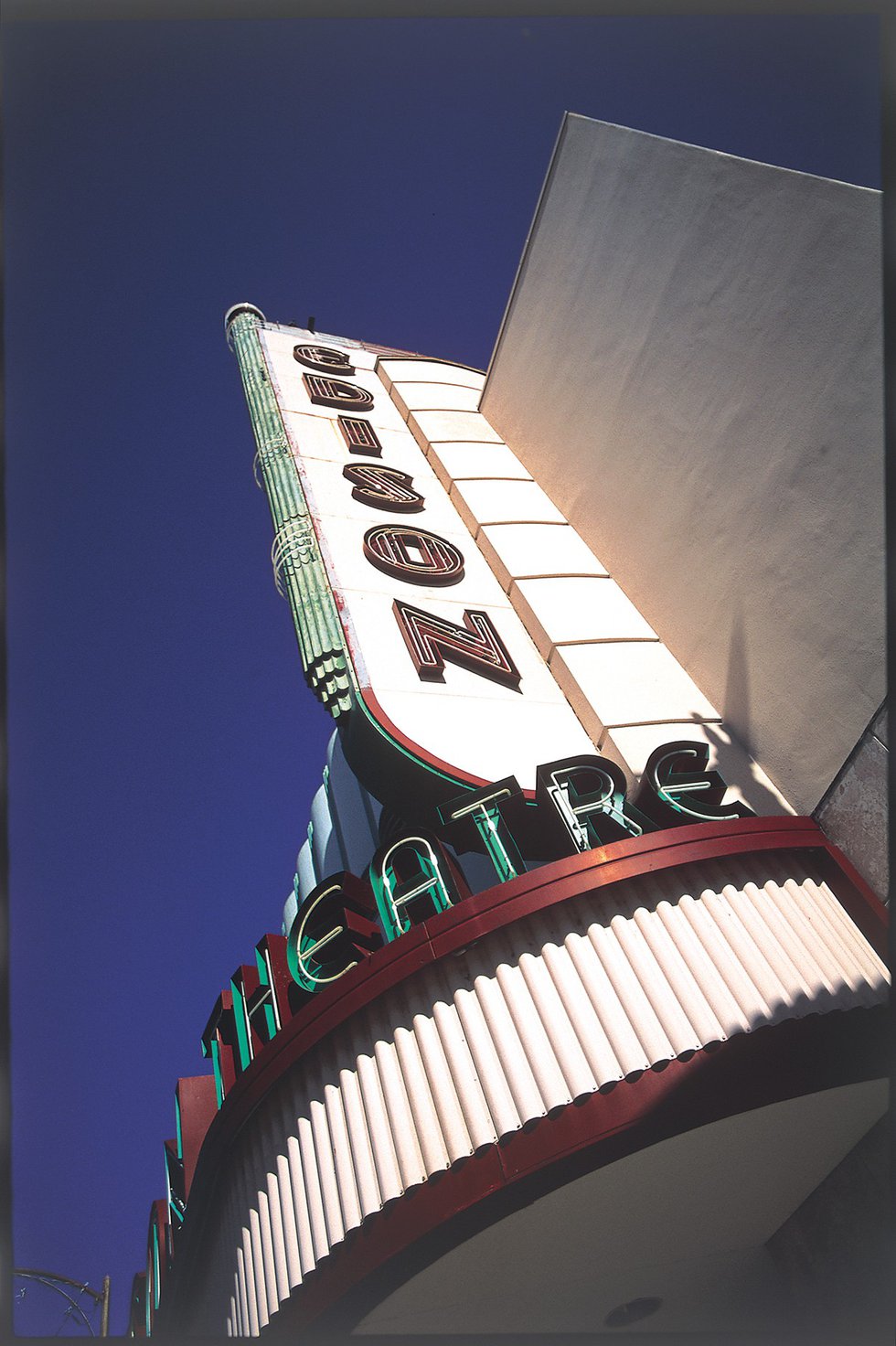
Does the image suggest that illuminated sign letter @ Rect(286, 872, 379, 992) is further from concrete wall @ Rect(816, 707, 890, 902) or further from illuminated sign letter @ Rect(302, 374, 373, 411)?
illuminated sign letter @ Rect(302, 374, 373, 411)

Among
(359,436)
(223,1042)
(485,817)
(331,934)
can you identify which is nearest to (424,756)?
(485,817)

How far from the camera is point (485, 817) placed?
798 centimetres

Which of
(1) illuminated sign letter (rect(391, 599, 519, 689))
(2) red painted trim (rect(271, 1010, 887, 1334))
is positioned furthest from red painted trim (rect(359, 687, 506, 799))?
(2) red painted trim (rect(271, 1010, 887, 1334))

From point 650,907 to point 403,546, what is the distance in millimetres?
7576

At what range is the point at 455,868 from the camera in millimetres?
7586

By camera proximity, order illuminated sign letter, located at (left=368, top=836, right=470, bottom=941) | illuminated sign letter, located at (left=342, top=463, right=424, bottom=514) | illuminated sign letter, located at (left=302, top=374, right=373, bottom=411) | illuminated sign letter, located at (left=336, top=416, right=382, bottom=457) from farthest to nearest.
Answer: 1. illuminated sign letter, located at (left=302, top=374, right=373, bottom=411)
2. illuminated sign letter, located at (left=336, top=416, right=382, bottom=457)
3. illuminated sign letter, located at (left=342, top=463, right=424, bottom=514)
4. illuminated sign letter, located at (left=368, top=836, right=470, bottom=941)

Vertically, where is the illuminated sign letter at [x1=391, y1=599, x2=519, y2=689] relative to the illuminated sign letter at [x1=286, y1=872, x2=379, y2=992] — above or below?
above

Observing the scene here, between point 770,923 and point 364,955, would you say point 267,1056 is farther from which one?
point 770,923

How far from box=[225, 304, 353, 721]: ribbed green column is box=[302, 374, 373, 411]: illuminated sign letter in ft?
3.33

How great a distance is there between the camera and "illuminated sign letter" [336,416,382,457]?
16562 millimetres

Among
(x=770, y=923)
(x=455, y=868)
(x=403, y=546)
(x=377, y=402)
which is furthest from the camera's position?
(x=377, y=402)

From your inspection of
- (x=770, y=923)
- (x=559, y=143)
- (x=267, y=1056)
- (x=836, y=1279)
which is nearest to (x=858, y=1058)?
(x=770, y=923)

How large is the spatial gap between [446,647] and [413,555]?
8.47 ft

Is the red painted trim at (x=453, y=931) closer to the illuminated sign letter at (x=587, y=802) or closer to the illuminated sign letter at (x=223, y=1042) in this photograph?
the illuminated sign letter at (x=587, y=802)
